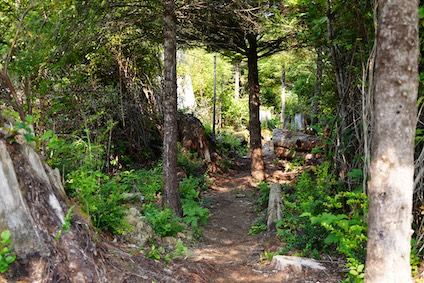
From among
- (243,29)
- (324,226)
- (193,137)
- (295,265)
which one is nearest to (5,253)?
(324,226)

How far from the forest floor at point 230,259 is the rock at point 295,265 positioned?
0.09ft

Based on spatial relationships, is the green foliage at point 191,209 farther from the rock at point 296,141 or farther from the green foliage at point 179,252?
the rock at point 296,141

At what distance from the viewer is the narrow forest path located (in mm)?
4488

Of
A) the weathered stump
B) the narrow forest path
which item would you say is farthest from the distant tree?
the weathered stump

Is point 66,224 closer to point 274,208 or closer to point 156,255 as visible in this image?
point 156,255

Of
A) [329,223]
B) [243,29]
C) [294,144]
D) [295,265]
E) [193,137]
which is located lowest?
[295,265]

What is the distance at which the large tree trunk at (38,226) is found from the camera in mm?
2816

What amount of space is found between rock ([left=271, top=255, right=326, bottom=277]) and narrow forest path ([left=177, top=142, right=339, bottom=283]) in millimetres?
76

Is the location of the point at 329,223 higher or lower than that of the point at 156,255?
higher

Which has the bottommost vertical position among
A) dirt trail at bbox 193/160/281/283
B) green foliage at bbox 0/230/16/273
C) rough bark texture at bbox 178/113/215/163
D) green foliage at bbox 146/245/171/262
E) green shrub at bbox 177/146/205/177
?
dirt trail at bbox 193/160/281/283

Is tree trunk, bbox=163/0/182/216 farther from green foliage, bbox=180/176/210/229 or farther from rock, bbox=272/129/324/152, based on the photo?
rock, bbox=272/129/324/152

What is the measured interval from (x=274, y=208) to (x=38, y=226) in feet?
16.2

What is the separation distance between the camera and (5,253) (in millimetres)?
2645

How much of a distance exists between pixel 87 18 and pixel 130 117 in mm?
4703
